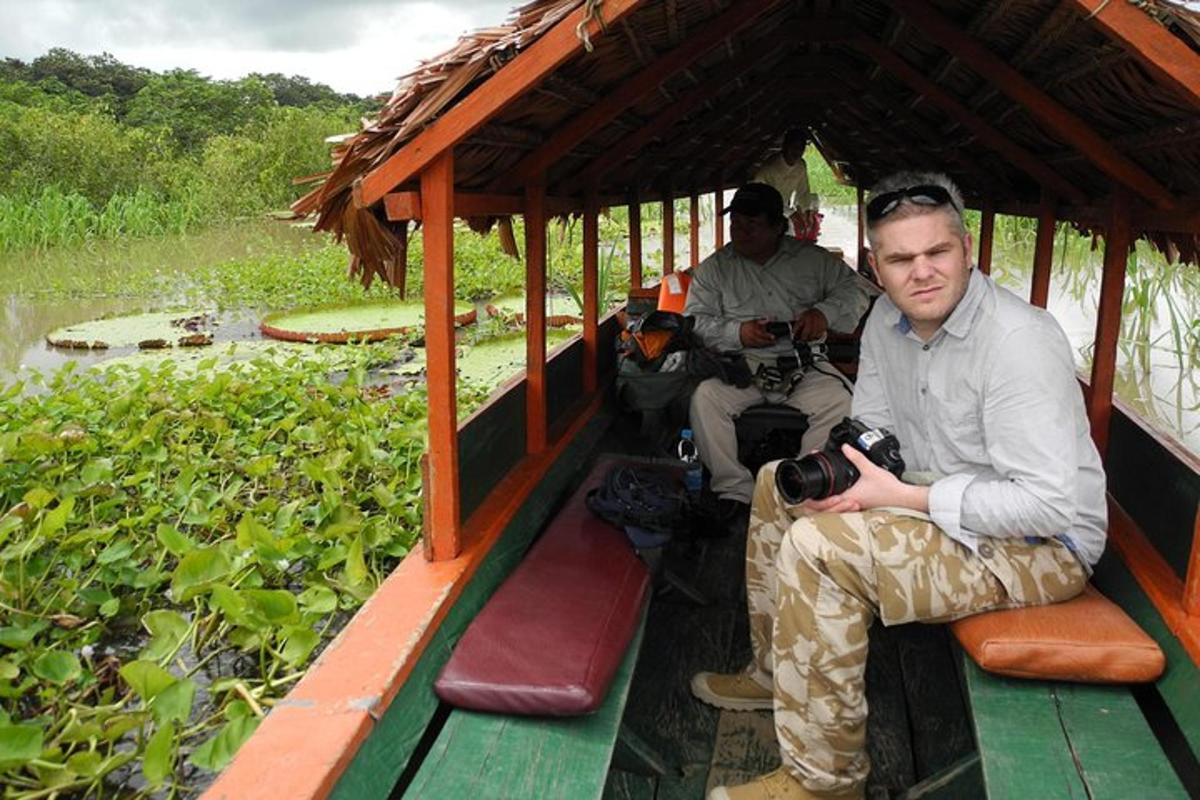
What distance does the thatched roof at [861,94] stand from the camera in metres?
2.01

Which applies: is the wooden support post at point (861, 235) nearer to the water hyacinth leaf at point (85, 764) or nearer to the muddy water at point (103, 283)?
the muddy water at point (103, 283)

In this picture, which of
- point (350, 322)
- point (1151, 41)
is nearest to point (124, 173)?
point (350, 322)

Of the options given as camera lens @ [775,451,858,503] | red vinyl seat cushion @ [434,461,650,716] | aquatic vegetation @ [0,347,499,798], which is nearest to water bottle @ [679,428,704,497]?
red vinyl seat cushion @ [434,461,650,716]

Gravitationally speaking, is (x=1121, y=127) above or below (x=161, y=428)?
above

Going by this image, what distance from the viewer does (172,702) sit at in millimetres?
1905

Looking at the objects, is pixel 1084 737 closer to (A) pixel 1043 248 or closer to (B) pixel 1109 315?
(B) pixel 1109 315

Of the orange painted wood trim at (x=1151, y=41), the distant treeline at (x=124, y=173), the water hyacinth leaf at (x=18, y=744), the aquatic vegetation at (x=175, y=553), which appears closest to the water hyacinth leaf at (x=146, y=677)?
the aquatic vegetation at (x=175, y=553)

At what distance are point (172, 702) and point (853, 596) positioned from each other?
4.55 feet

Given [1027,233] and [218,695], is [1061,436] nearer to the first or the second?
[218,695]

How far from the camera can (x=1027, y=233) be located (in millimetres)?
11844

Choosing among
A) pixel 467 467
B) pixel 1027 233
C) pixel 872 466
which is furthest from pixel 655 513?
pixel 1027 233

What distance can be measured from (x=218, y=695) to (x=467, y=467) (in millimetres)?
1066

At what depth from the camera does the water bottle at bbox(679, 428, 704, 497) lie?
3594mm

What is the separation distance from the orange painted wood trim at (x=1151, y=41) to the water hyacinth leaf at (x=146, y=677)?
7.00 feet
